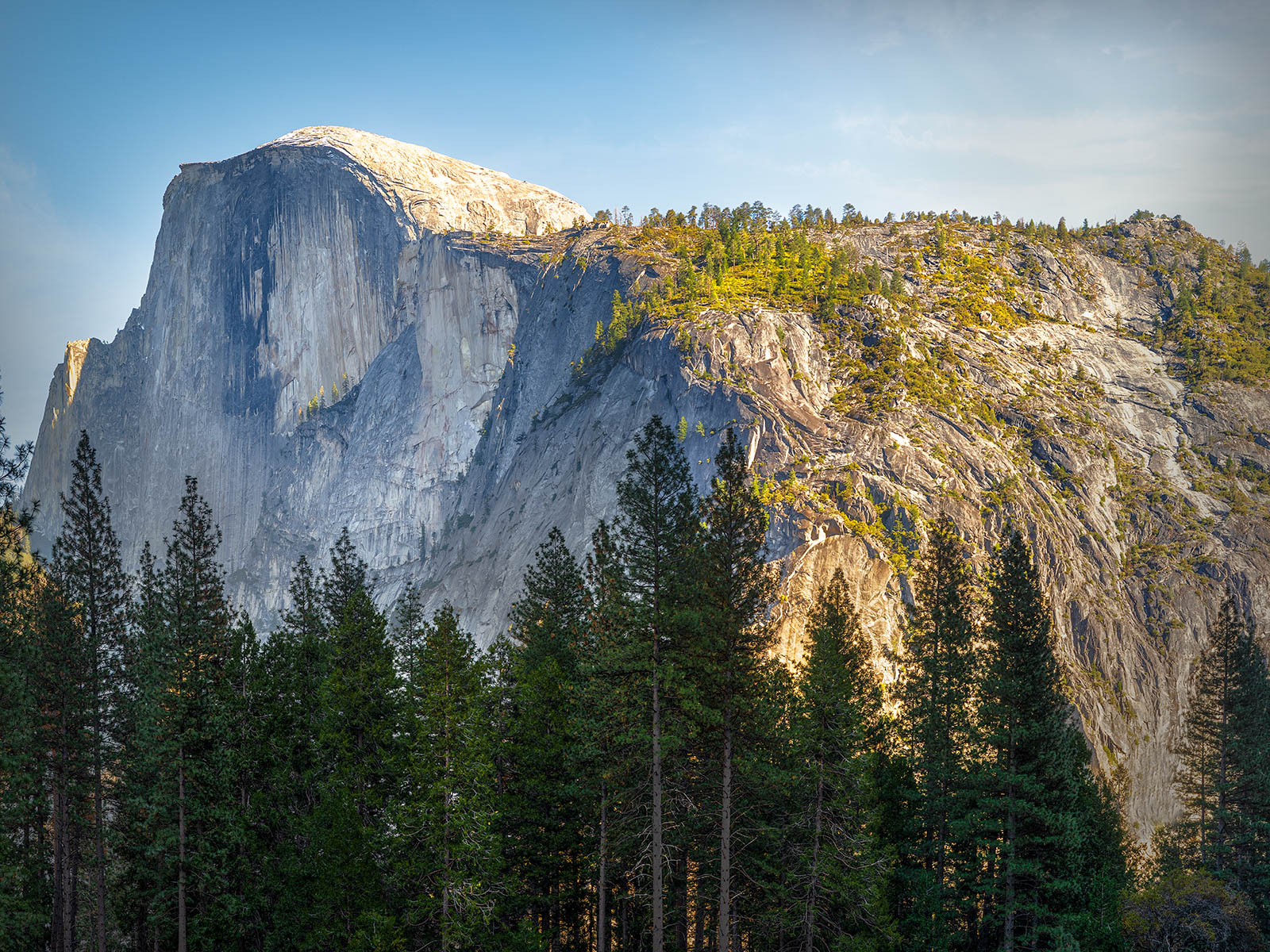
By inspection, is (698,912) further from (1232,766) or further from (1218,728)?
(1232,766)

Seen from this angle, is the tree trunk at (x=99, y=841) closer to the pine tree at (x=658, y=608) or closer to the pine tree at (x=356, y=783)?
the pine tree at (x=356, y=783)

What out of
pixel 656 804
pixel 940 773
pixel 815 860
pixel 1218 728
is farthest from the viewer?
pixel 1218 728

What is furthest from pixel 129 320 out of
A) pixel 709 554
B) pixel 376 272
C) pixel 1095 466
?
pixel 709 554

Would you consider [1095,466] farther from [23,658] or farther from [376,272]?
[376,272]

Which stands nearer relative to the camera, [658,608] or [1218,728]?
[658,608]

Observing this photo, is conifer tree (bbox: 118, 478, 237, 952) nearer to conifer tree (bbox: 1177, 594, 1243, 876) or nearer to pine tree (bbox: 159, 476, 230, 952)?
pine tree (bbox: 159, 476, 230, 952)

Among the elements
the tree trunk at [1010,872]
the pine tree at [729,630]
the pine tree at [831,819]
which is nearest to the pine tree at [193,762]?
the pine tree at [729,630]

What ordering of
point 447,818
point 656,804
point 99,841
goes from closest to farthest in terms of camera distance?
point 656,804
point 447,818
point 99,841

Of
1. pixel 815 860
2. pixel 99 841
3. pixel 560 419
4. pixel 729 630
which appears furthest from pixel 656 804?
pixel 560 419
